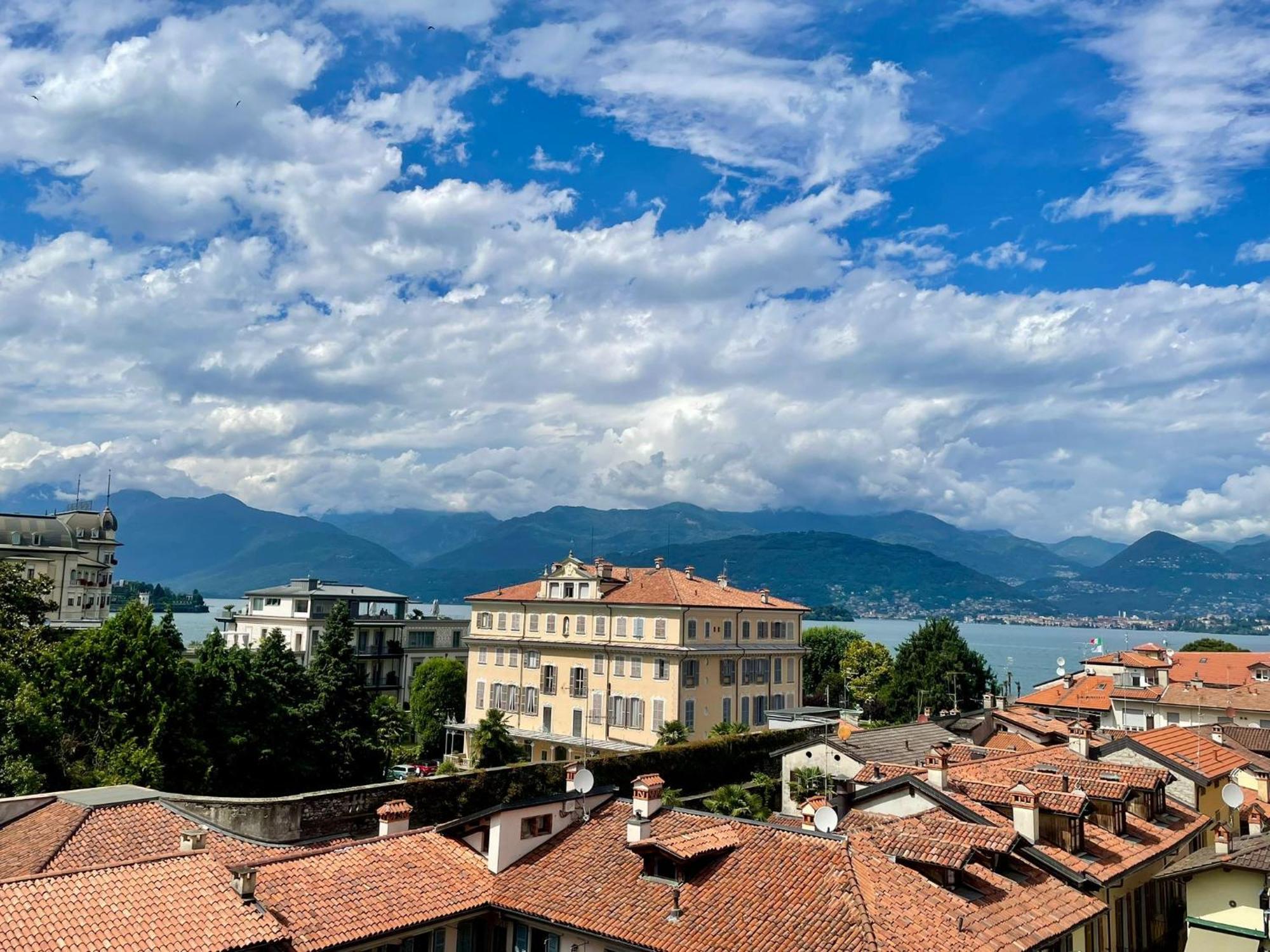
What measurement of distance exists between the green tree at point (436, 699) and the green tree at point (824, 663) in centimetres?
3033

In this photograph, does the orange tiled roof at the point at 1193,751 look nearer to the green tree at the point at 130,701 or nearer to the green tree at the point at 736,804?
the green tree at the point at 736,804

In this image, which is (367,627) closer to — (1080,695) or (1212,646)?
(1080,695)

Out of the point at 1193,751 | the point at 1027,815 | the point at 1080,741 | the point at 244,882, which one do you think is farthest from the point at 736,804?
the point at 244,882

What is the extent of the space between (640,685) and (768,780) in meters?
16.3

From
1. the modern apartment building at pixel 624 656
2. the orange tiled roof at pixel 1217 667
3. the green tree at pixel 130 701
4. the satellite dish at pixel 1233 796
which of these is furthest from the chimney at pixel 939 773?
the orange tiled roof at pixel 1217 667

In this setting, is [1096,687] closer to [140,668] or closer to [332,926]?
[140,668]

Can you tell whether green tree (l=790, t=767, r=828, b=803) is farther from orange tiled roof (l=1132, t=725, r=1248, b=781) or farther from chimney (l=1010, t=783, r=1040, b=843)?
chimney (l=1010, t=783, r=1040, b=843)

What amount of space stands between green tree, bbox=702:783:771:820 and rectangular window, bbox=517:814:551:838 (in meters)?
12.0

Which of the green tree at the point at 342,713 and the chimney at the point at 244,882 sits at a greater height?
the chimney at the point at 244,882

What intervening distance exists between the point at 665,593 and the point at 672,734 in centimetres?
987

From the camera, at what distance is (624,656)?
54.3 meters

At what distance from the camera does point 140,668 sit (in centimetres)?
3262

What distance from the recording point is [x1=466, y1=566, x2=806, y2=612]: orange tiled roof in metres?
54.1

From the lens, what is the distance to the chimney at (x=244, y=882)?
45.8 ft
